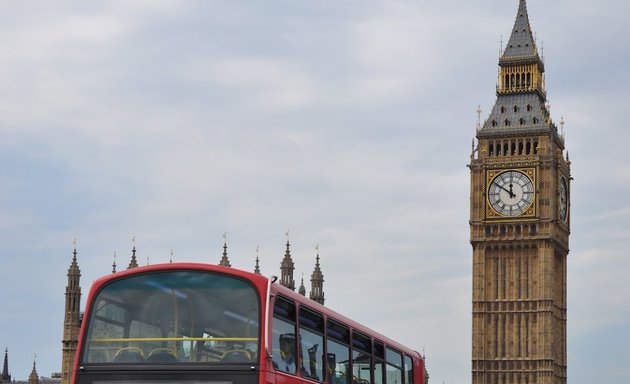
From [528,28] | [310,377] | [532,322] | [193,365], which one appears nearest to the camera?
[193,365]

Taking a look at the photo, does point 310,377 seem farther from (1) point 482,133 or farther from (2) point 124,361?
(1) point 482,133

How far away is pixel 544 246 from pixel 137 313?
8939 centimetres

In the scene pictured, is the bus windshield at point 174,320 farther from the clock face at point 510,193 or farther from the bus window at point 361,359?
the clock face at point 510,193

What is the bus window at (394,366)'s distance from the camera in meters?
28.2

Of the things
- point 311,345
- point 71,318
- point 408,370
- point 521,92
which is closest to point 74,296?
point 71,318

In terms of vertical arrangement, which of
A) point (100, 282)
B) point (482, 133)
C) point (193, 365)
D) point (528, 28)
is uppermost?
point (528, 28)

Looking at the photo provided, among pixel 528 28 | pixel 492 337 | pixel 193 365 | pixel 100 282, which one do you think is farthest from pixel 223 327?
pixel 528 28

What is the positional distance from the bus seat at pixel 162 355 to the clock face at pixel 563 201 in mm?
92133

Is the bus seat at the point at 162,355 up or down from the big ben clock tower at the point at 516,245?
down

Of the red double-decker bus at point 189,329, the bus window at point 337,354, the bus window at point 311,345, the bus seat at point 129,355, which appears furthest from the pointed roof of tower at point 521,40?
the bus seat at point 129,355

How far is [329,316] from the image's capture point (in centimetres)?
2430

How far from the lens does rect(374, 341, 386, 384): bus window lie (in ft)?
89.1

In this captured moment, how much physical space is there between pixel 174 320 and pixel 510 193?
89.5 metres

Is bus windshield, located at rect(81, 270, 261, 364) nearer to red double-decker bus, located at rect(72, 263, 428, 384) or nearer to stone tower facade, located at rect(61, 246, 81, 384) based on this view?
red double-decker bus, located at rect(72, 263, 428, 384)
